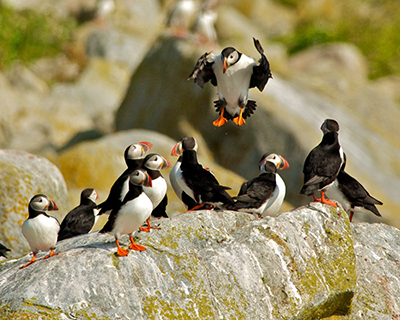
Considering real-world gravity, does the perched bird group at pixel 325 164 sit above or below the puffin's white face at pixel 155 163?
above

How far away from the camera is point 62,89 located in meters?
21.9

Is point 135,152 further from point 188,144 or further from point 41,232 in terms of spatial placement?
point 41,232

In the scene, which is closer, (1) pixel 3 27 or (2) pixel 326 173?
(2) pixel 326 173

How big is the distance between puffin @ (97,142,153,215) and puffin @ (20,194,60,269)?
1.88 feet

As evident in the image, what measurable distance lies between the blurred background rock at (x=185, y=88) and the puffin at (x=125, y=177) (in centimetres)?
286

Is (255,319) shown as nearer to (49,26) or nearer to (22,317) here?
(22,317)

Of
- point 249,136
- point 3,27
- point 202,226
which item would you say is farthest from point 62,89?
point 202,226

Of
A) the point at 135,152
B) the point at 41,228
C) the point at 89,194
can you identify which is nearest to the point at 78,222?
the point at 89,194

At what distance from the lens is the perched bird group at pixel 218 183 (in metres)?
5.76

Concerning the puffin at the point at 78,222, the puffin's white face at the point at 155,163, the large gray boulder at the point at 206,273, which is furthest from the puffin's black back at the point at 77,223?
the puffin's white face at the point at 155,163

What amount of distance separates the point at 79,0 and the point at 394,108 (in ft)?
74.2

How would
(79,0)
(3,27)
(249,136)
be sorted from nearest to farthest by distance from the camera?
1. (249,136)
2. (3,27)
3. (79,0)

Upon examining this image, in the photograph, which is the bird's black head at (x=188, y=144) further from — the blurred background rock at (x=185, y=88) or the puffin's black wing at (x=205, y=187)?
the blurred background rock at (x=185, y=88)

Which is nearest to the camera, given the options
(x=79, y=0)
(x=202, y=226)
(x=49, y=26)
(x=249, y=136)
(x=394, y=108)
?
(x=202, y=226)
